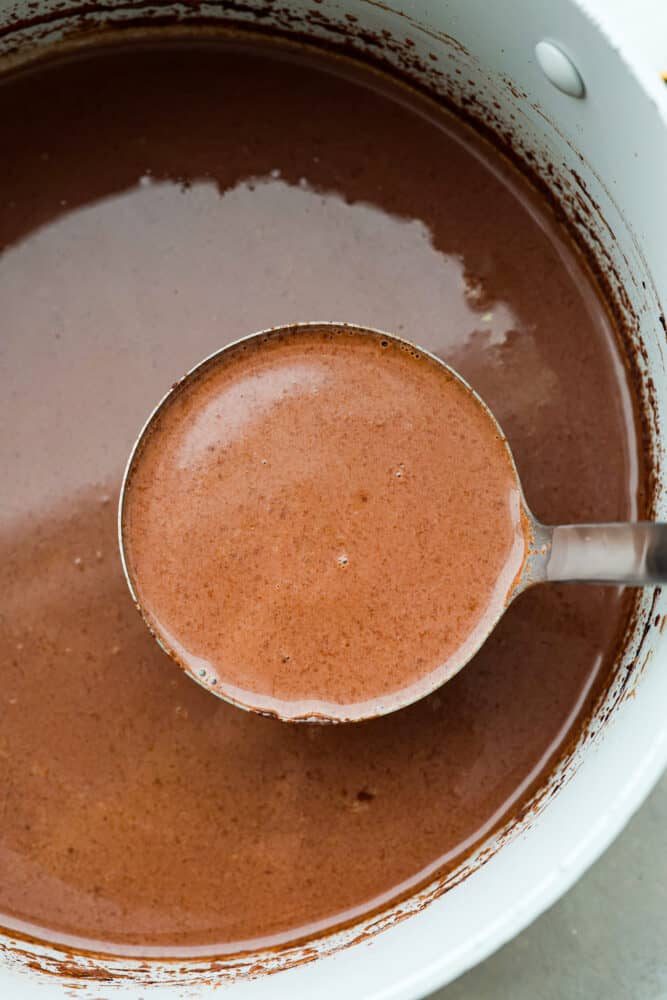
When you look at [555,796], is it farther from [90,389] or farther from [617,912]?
[90,389]

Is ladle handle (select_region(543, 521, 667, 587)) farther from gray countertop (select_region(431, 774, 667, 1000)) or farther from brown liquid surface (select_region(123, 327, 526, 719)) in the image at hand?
gray countertop (select_region(431, 774, 667, 1000))

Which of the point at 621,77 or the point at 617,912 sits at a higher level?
the point at 621,77

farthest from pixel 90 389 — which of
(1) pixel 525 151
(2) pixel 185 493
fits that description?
(1) pixel 525 151

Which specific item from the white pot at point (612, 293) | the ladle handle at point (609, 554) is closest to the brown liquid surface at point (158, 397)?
the white pot at point (612, 293)

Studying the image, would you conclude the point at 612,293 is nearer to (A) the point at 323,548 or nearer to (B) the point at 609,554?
(B) the point at 609,554

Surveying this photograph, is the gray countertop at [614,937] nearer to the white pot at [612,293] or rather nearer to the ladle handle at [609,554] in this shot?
the white pot at [612,293]

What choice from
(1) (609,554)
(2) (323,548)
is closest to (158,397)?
(2) (323,548)

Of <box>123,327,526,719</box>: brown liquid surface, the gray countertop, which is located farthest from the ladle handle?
→ the gray countertop
